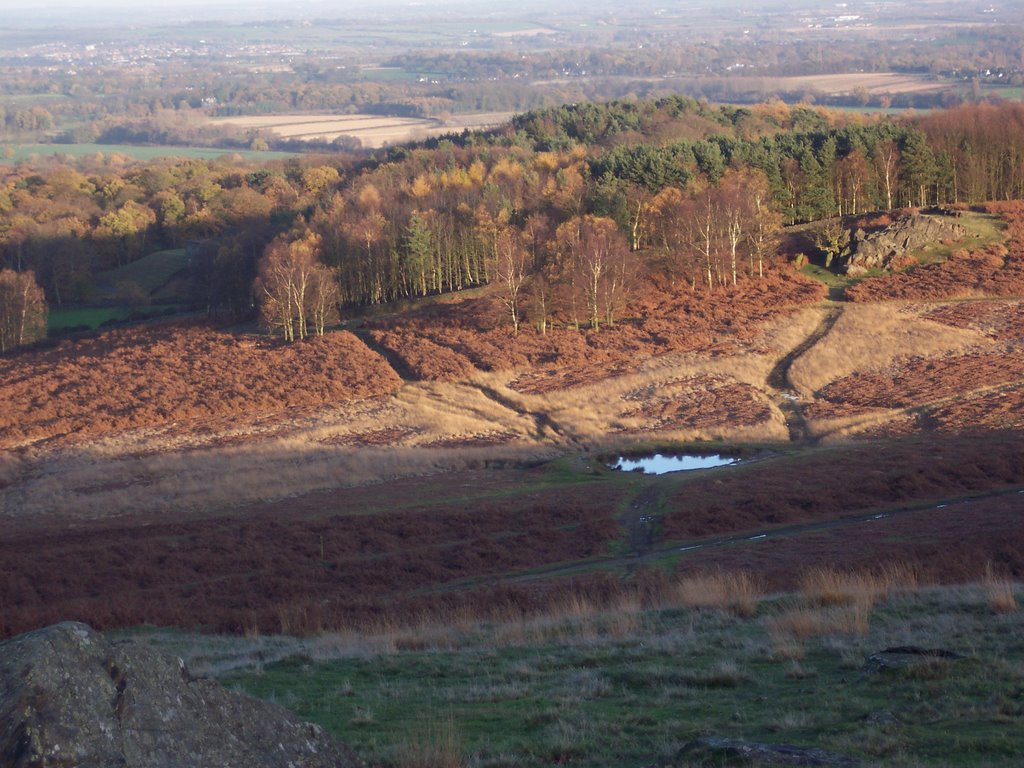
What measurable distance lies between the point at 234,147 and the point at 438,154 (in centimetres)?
9962

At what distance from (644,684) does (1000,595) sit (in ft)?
19.6

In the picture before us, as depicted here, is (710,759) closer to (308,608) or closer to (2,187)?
(308,608)

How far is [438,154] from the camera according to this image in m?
98.2

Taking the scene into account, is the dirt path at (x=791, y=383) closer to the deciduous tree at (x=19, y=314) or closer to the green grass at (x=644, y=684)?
the green grass at (x=644, y=684)

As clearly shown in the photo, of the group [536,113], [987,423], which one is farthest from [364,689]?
[536,113]

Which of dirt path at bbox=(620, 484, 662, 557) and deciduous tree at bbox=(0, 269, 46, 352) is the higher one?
deciduous tree at bbox=(0, 269, 46, 352)

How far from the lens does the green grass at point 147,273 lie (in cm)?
8875

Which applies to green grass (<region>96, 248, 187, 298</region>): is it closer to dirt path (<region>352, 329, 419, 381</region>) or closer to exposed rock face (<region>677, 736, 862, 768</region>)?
dirt path (<region>352, 329, 419, 381</region>)

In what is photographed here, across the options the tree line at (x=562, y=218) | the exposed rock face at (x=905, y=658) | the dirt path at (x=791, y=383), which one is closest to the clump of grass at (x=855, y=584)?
the exposed rock face at (x=905, y=658)

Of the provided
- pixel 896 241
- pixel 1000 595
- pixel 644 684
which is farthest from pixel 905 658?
pixel 896 241

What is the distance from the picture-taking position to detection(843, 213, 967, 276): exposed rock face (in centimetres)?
5888

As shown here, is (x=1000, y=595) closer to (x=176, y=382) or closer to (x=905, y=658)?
(x=905, y=658)

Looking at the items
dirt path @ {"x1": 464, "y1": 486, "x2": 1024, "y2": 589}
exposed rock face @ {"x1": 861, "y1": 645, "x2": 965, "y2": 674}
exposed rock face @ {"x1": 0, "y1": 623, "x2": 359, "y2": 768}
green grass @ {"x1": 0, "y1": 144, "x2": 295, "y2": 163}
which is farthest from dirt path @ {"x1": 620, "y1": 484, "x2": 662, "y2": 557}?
green grass @ {"x1": 0, "y1": 144, "x2": 295, "y2": 163}

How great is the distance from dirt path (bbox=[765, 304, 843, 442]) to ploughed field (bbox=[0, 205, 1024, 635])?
165 mm
